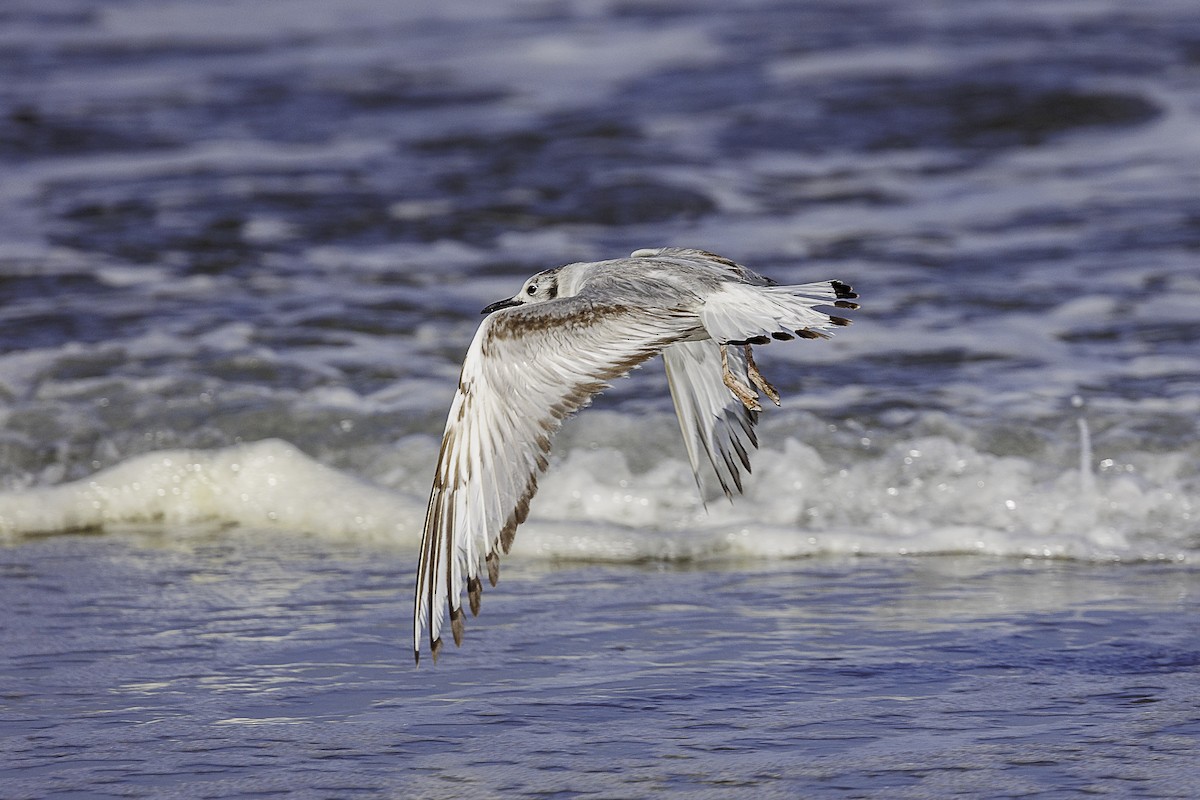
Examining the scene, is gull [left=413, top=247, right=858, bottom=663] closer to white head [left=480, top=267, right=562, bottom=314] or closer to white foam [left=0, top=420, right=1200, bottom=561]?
white head [left=480, top=267, right=562, bottom=314]

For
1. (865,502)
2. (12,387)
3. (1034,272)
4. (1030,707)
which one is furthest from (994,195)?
(1030,707)

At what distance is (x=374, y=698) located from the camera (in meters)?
4.02

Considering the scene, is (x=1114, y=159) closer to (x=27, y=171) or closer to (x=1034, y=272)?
(x=1034, y=272)

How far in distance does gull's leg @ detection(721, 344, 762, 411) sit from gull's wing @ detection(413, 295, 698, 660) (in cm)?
63

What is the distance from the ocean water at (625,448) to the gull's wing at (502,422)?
1.29 feet

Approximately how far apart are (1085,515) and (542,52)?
11.9 metres

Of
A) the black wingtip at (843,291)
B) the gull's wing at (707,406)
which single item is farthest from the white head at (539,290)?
the black wingtip at (843,291)

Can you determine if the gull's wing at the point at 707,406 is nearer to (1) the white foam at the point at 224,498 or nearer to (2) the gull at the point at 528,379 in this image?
(2) the gull at the point at 528,379

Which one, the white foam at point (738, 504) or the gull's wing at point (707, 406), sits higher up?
the gull's wing at point (707, 406)

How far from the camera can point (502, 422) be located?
386cm

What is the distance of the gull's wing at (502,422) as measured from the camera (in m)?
3.76

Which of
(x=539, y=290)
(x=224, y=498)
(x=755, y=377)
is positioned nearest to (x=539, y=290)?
(x=539, y=290)

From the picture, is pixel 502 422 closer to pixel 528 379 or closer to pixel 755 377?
pixel 528 379

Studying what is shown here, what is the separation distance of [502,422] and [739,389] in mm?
965
